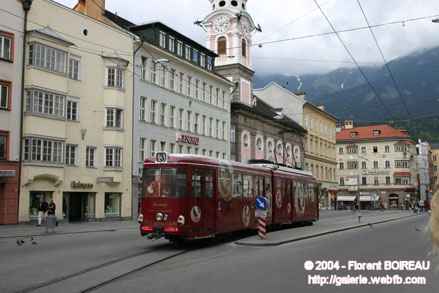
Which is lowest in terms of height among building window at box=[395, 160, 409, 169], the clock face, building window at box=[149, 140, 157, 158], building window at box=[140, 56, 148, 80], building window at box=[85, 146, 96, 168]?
building window at box=[85, 146, 96, 168]

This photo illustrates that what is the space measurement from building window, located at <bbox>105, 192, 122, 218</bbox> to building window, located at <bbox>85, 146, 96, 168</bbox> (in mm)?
2543

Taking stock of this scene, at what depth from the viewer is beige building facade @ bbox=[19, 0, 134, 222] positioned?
34.6 metres

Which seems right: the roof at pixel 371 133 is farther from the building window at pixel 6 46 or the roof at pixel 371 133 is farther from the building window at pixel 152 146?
the building window at pixel 6 46

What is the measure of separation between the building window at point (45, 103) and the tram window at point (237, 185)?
1656cm

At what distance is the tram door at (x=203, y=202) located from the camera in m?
19.6

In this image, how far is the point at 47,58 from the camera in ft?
117

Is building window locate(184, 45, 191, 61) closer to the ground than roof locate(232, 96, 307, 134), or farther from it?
farther from it

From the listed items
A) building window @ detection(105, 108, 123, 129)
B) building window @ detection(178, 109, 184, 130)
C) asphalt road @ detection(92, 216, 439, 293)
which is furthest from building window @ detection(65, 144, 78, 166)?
asphalt road @ detection(92, 216, 439, 293)

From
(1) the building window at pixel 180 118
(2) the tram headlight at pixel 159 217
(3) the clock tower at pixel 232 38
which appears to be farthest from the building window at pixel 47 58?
(3) the clock tower at pixel 232 38

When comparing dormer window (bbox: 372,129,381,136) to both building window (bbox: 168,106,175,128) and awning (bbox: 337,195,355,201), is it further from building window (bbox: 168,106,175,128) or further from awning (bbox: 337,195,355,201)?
building window (bbox: 168,106,175,128)

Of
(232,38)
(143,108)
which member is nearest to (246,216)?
(143,108)

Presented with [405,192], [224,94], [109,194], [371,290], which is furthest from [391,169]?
[371,290]

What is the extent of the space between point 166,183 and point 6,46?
18.8m

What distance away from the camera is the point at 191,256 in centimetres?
1683
